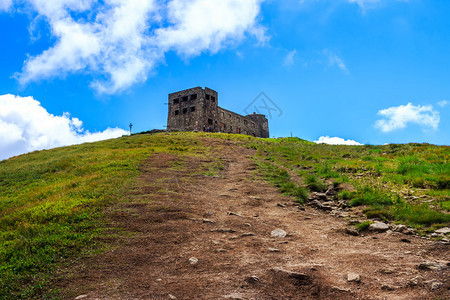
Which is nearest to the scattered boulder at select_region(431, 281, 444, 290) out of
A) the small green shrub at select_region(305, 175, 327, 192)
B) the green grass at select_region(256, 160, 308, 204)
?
the green grass at select_region(256, 160, 308, 204)

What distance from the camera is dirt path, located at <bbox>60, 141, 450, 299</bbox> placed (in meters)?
6.54

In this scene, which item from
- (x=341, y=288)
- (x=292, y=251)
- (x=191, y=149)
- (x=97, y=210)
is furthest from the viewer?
(x=191, y=149)

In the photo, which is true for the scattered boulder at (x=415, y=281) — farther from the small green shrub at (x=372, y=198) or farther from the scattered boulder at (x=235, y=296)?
the small green shrub at (x=372, y=198)

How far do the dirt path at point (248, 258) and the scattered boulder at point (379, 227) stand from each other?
27 centimetres

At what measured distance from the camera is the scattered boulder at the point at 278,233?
10080 mm

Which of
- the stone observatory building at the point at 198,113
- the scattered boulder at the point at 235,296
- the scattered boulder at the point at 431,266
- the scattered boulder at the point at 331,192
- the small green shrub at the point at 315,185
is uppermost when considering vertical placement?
the stone observatory building at the point at 198,113

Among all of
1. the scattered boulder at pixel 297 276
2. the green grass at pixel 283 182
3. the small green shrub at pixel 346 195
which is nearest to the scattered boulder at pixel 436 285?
the scattered boulder at pixel 297 276

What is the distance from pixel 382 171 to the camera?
16.8m

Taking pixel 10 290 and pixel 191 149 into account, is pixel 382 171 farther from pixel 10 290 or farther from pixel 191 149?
pixel 191 149

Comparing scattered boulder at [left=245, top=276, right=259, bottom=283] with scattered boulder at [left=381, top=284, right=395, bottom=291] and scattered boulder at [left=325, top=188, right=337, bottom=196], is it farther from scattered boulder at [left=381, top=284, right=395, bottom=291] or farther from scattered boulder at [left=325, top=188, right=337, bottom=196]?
scattered boulder at [left=325, top=188, right=337, bottom=196]

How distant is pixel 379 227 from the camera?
32.6ft

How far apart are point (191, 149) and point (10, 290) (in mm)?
24959

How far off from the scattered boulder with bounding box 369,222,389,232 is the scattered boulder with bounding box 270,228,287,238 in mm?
3001

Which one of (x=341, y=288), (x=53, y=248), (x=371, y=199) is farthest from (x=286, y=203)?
(x=53, y=248)
